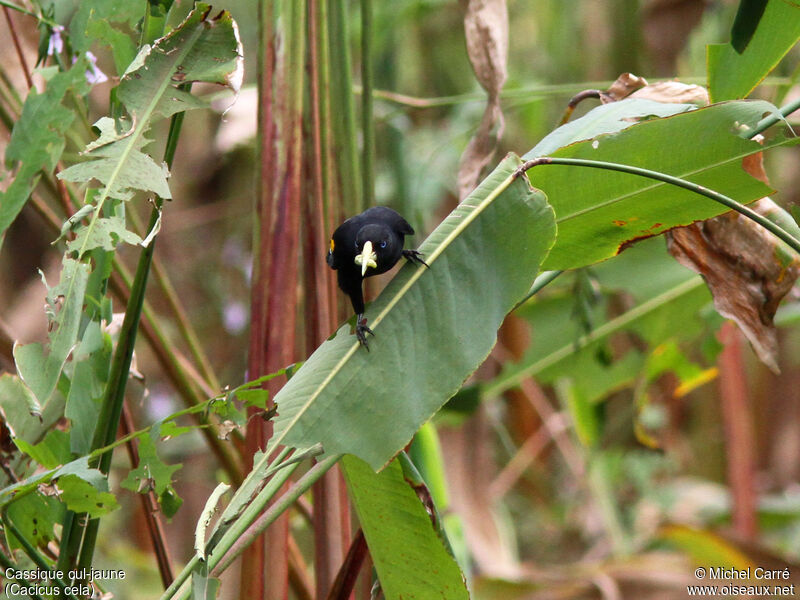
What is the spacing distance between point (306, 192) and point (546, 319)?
1.18 metres

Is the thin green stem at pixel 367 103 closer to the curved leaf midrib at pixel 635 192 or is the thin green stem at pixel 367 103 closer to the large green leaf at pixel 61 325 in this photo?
the curved leaf midrib at pixel 635 192

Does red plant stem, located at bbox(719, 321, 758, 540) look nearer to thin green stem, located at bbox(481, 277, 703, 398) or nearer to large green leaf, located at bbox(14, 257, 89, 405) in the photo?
thin green stem, located at bbox(481, 277, 703, 398)

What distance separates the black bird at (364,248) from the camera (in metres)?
0.94

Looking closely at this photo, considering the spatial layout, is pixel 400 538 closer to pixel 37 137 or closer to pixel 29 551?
pixel 29 551

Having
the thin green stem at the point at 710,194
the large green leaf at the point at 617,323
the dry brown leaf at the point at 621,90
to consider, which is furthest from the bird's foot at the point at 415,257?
the large green leaf at the point at 617,323

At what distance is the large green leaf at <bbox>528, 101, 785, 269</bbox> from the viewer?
0.90m

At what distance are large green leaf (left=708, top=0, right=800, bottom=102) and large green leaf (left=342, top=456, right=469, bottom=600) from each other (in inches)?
26.8

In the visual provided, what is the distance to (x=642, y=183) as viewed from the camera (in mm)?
938

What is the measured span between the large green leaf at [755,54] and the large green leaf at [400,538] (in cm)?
68

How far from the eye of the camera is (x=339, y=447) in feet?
2.49

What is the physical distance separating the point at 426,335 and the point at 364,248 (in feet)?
0.54

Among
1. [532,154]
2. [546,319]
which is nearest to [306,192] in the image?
[532,154]

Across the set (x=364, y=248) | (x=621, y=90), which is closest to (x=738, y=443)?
(x=621, y=90)

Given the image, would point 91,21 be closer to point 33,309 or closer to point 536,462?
point 33,309
